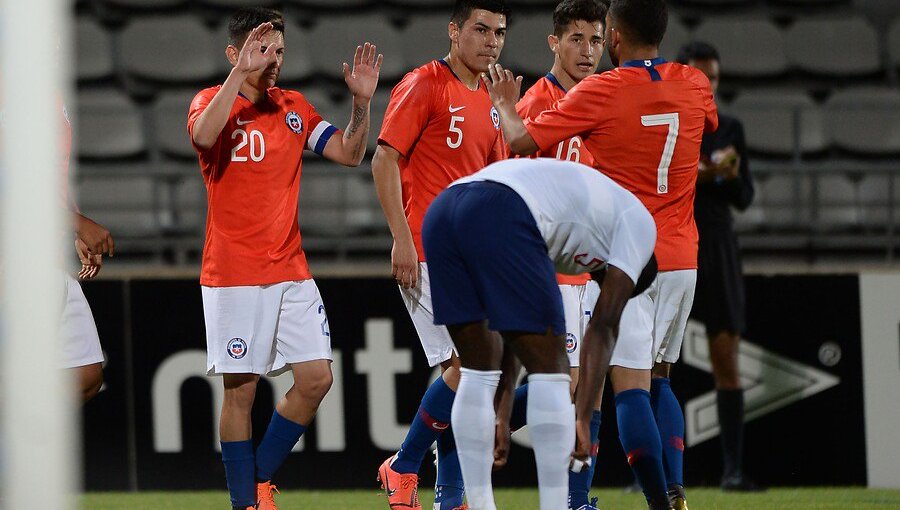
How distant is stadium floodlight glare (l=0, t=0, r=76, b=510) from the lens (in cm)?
184

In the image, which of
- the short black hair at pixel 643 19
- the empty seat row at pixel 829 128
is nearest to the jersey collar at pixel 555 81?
the short black hair at pixel 643 19

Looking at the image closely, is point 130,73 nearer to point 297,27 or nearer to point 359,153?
point 297,27

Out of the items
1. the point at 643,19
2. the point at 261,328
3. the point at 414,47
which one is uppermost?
the point at 414,47

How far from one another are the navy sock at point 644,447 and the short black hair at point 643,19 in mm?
1226

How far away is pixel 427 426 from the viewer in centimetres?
447

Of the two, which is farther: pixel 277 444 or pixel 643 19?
pixel 277 444

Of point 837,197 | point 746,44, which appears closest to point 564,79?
point 837,197

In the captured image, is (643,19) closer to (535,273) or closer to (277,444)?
(535,273)

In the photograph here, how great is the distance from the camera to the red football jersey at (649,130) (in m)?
4.12

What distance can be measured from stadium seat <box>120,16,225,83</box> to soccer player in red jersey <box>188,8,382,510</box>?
5.41m

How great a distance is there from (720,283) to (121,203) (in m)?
4.47

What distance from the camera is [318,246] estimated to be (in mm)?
8031

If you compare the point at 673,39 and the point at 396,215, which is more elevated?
the point at 673,39

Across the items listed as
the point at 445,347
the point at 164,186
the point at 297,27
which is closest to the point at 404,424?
the point at 445,347
